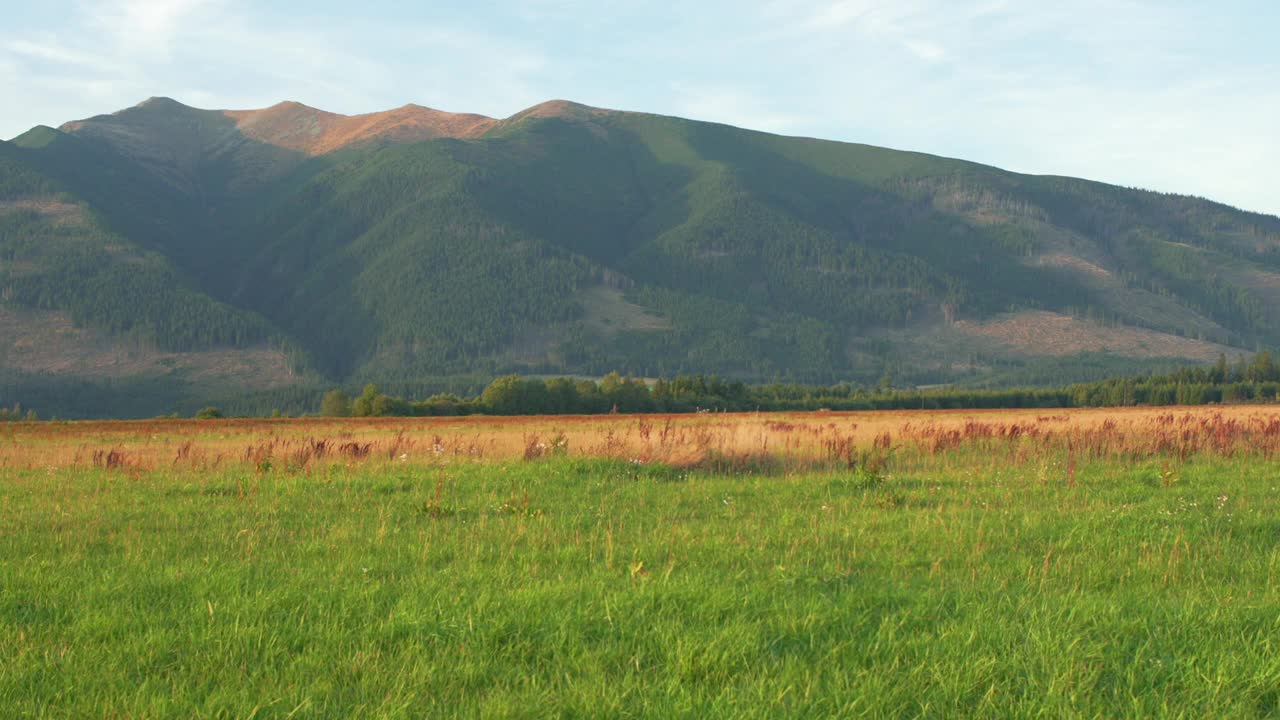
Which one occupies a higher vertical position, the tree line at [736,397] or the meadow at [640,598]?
the meadow at [640,598]

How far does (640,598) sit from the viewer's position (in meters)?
7.25

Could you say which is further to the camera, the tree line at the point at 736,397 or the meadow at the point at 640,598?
the tree line at the point at 736,397

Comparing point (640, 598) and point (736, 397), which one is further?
point (736, 397)

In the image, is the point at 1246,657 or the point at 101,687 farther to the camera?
the point at 1246,657

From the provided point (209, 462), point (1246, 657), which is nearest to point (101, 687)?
point (1246, 657)

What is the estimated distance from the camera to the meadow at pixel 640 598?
18.5 feet

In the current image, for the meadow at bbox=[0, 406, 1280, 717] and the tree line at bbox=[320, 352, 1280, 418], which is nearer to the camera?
the meadow at bbox=[0, 406, 1280, 717]

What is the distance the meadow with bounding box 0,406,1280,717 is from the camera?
222 inches

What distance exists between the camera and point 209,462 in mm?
18312

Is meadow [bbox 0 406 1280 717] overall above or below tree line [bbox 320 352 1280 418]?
above

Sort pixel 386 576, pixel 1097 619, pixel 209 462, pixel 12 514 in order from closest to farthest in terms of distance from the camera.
→ pixel 1097 619, pixel 386 576, pixel 12 514, pixel 209 462

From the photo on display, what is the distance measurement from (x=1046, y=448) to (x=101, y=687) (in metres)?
18.2

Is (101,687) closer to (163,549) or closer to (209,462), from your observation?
(163,549)

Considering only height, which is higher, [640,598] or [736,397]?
[640,598]
